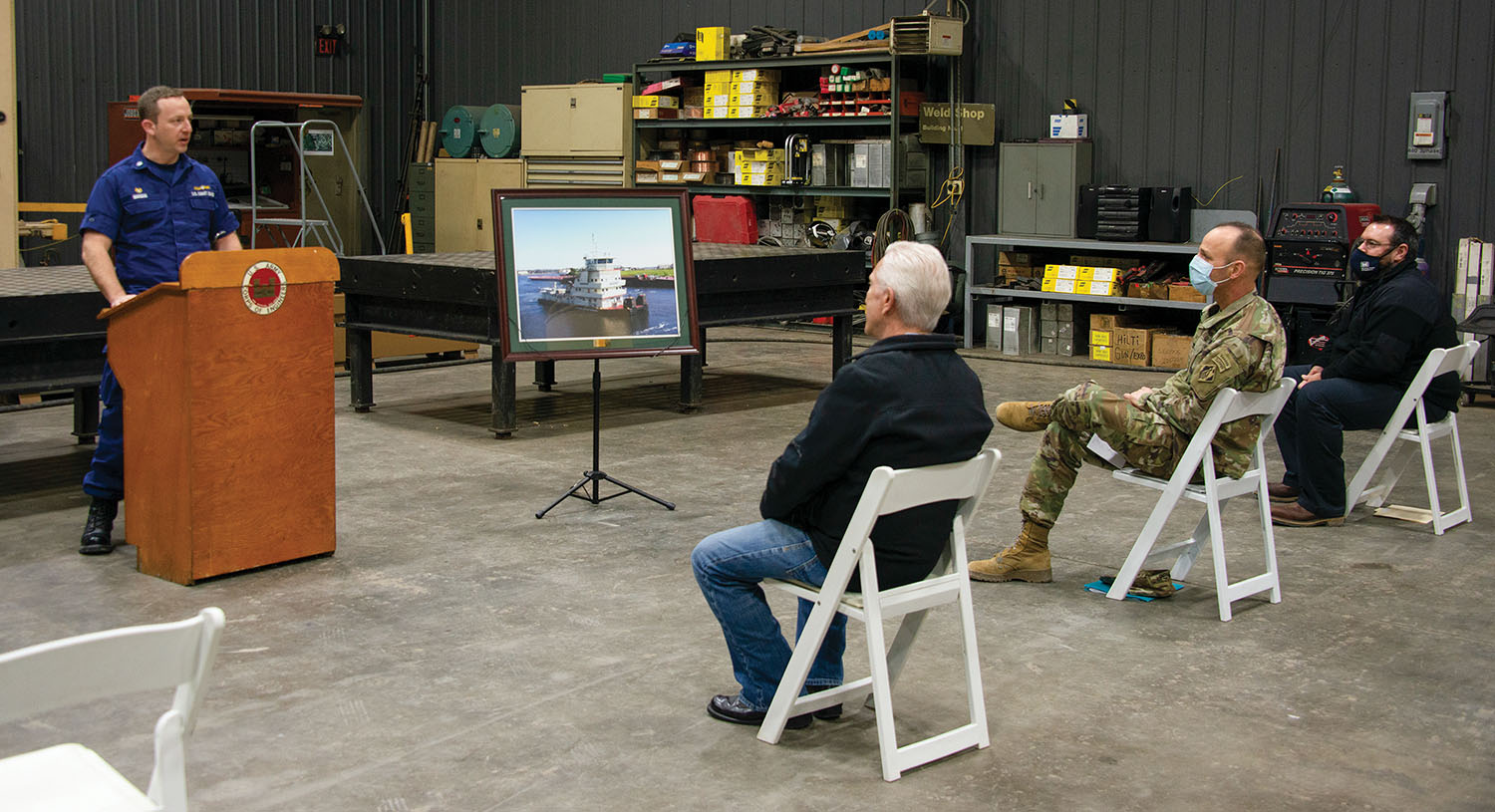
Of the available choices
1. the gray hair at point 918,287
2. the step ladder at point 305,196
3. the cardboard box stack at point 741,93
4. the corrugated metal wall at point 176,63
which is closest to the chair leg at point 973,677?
the gray hair at point 918,287

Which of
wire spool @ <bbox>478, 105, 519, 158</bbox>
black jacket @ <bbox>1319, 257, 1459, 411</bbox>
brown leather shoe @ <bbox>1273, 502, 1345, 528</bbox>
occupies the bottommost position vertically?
brown leather shoe @ <bbox>1273, 502, 1345, 528</bbox>

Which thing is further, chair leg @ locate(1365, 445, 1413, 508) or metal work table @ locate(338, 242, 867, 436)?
metal work table @ locate(338, 242, 867, 436)

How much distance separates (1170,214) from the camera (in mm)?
10000

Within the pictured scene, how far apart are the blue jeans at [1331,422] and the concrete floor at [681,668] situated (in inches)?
6.5

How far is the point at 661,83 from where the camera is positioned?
500 inches

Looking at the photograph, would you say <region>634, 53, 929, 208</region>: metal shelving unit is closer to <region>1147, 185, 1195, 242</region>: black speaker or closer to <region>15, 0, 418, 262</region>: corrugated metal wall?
<region>1147, 185, 1195, 242</region>: black speaker

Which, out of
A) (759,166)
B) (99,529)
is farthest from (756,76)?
(99,529)

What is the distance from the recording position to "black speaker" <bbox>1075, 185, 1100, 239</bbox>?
10.3m

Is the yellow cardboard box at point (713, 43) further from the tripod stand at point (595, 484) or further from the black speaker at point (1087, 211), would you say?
the tripod stand at point (595, 484)

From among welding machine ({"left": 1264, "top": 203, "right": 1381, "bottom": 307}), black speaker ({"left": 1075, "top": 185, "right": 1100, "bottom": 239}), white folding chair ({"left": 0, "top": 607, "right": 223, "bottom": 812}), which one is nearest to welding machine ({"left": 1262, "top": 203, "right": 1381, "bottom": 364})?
welding machine ({"left": 1264, "top": 203, "right": 1381, "bottom": 307})

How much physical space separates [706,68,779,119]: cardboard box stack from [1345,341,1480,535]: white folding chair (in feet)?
23.3

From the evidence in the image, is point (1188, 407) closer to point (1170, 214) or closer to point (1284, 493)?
point (1284, 493)

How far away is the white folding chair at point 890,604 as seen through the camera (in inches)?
123

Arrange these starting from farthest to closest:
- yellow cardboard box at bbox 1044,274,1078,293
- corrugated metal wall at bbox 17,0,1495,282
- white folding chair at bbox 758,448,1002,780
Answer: yellow cardboard box at bbox 1044,274,1078,293 → corrugated metal wall at bbox 17,0,1495,282 → white folding chair at bbox 758,448,1002,780
